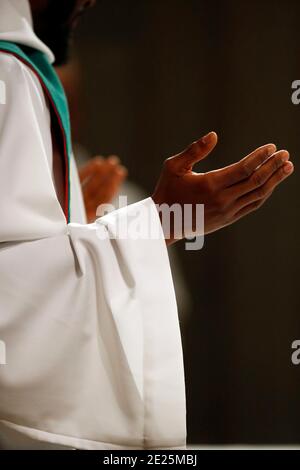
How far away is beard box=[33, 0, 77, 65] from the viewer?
1229 mm

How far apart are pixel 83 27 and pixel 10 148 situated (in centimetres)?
237

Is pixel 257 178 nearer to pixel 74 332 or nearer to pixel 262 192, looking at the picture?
pixel 262 192

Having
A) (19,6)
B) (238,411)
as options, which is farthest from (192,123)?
(19,6)

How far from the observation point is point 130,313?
0.89 m

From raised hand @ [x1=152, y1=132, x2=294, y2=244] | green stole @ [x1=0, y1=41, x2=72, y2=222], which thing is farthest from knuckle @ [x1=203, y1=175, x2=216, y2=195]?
green stole @ [x1=0, y1=41, x2=72, y2=222]

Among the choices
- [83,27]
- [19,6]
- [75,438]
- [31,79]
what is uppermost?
[83,27]

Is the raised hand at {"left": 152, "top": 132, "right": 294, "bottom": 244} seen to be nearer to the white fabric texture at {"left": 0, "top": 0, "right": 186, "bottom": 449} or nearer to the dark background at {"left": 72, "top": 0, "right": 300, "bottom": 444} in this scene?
the white fabric texture at {"left": 0, "top": 0, "right": 186, "bottom": 449}

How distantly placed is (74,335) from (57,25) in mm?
676

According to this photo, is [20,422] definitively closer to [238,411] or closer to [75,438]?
[75,438]

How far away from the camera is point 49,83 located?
1.07 m

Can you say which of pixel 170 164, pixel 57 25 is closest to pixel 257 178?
pixel 170 164

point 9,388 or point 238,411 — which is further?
point 238,411

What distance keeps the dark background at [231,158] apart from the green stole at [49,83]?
179 centimetres

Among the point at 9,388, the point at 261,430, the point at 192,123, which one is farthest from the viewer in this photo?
the point at 192,123
